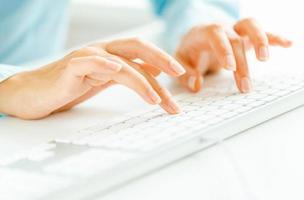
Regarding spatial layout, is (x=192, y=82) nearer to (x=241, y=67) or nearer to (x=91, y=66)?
(x=241, y=67)

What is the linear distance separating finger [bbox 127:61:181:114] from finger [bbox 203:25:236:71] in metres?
0.11

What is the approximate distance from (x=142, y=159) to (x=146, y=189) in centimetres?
3

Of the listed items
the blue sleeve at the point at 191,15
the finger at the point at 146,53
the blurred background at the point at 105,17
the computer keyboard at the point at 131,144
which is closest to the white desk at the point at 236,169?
the computer keyboard at the point at 131,144

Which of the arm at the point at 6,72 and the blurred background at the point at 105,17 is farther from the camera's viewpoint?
the blurred background at the point at 105,17

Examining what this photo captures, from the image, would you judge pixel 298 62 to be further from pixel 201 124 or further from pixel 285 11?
pixel 285 11

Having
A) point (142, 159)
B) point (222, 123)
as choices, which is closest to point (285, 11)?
point (222, 123)

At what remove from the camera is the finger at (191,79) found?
88cm

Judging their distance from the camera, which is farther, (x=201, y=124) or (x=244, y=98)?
(x=244, y=98)

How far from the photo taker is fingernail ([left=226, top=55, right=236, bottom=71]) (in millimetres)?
828

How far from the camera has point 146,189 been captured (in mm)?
528

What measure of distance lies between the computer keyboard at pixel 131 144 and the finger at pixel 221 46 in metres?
0.06

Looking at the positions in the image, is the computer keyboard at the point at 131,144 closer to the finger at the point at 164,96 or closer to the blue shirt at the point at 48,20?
the finger at the point at 164,96

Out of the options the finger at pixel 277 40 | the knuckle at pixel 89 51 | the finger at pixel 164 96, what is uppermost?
the knuckle at pixel 89 51

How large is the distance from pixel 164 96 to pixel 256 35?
209 millimetres
